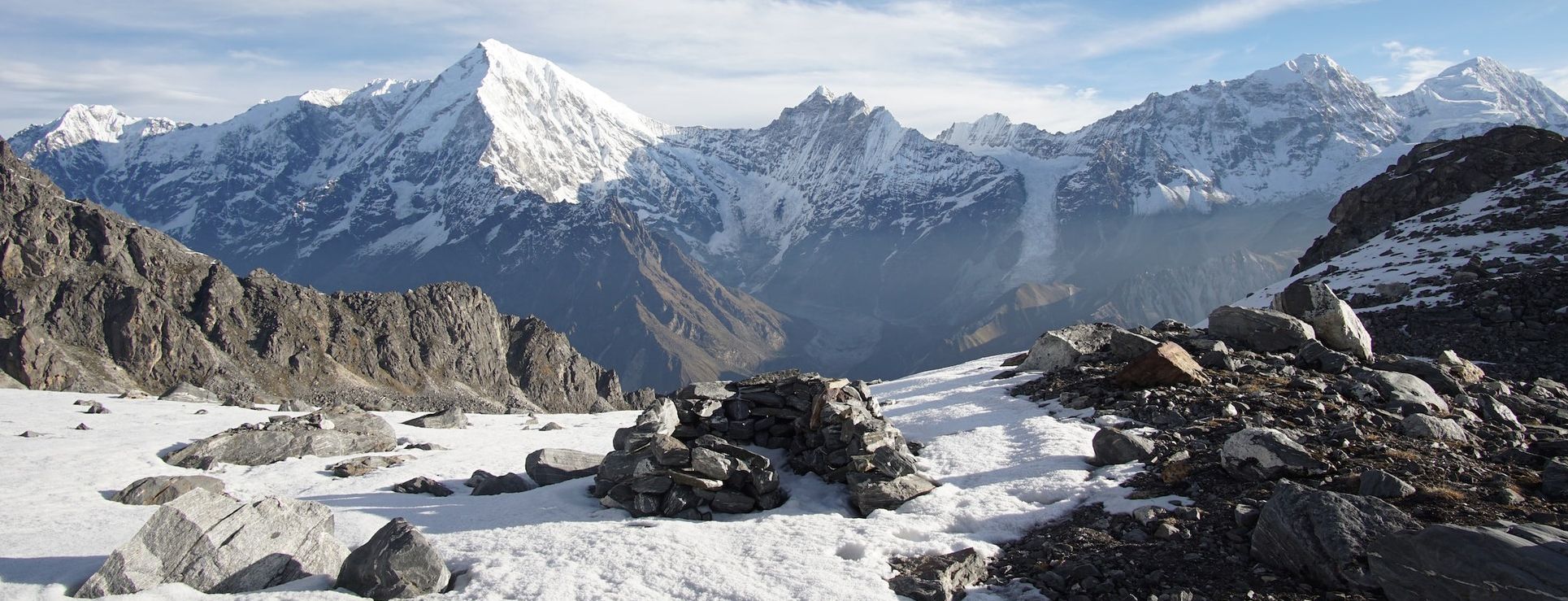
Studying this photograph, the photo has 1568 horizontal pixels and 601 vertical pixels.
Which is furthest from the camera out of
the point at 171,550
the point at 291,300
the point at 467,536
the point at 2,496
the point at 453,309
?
the point at 453,309

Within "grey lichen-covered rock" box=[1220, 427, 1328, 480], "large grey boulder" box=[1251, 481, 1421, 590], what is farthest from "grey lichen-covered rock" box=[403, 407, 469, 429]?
"large grey boulder" box=[1251, 481, 1421, 590]

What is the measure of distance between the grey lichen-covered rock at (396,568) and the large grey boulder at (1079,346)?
2526 cm

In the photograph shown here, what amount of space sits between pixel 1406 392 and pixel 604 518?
2095 centimetres

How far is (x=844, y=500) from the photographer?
20.8 meters

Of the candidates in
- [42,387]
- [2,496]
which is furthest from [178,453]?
[42,387]

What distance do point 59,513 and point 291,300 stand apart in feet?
461

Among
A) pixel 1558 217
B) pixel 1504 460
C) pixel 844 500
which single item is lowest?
pixel 844 500

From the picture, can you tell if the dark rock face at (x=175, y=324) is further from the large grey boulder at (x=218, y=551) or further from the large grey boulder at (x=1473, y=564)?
the large grey boulder at (x=1473, y=564)

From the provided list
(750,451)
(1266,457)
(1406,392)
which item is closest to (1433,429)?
(1406,392)

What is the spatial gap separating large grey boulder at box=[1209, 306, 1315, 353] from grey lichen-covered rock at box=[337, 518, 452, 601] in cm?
2792

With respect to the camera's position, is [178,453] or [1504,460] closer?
[1504,460]

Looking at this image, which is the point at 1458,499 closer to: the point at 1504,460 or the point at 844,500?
the point at 1504,460

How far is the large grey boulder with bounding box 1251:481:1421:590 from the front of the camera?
13.0 meters

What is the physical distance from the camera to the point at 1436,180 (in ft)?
249
